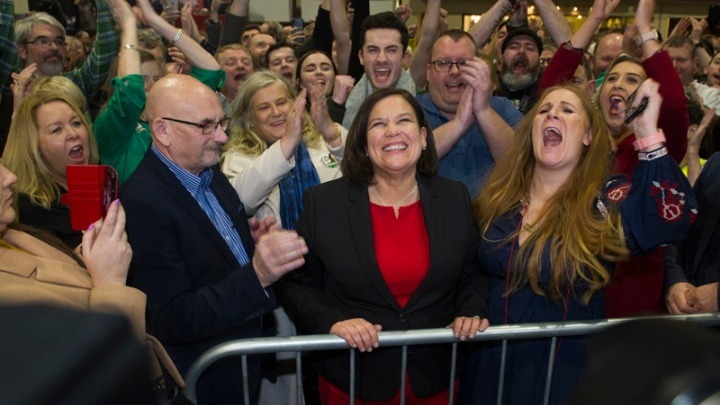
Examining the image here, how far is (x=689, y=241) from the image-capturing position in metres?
2.54

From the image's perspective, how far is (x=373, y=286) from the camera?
7.47 ft

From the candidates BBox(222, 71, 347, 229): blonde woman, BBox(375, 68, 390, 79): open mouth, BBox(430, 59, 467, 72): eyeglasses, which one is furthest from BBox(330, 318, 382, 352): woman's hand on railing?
BBox(375, 68, 390, 79): open mouth

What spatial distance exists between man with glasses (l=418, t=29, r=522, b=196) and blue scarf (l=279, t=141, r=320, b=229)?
67cm

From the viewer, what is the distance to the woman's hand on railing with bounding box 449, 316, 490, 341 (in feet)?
6.72

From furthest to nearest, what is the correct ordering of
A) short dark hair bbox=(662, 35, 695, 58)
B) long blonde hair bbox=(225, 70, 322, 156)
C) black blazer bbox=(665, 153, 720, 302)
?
short dark hair bbox=(662, 35, 695, 58) → long blonde hair bbox=(225, 70, 322, 156) → black blazer bbox=(665, 153, 720, 302)

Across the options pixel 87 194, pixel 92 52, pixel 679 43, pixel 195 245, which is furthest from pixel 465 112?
pixel 679 43

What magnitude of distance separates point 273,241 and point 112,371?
154 cm

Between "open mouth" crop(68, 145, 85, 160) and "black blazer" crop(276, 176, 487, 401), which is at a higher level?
"open mouth" crop(68, 145, 85, 160)

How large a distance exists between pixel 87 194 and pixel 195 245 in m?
0.40

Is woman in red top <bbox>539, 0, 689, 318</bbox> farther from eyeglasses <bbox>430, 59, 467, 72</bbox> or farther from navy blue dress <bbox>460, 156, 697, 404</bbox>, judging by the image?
eyeglasses <bbox>430, 59, 467, 72</bbox>

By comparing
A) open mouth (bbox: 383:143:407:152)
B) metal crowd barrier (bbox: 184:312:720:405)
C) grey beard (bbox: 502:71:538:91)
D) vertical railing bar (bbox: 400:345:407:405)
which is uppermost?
grey beard (bbox: 502:71:538:91)

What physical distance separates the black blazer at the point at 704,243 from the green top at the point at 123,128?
2489mm

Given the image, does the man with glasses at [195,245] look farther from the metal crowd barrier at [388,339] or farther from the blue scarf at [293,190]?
the blue scarf at [293,190]

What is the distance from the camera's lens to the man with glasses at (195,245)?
2059mm
